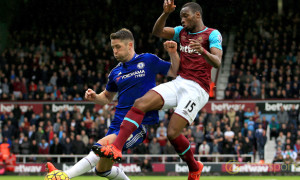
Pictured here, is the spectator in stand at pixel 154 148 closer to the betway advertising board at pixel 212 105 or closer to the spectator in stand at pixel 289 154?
the betway advertising board at pixel 212 105

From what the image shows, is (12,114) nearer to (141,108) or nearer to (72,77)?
(72,77)

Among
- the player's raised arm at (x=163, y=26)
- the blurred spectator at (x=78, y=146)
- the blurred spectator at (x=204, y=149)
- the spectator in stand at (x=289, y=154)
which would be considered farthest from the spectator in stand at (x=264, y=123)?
the player's raised arm at (x=163, y=26)

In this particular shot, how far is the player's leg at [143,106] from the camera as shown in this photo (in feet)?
21.7

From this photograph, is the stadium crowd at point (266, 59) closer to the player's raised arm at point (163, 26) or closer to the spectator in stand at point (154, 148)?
the spectator in stand at point (154, 148)

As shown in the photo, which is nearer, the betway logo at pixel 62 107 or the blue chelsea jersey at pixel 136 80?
the blue chelsea jersey at pixel 136 80

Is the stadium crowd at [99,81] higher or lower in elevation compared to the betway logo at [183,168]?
higher

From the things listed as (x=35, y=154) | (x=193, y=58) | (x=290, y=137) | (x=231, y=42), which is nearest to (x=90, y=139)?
(x=35, y=154)

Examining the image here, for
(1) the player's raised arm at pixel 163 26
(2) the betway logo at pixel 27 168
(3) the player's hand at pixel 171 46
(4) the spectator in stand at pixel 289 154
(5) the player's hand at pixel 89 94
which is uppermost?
(1) the player's raised arm at pixel 163 26

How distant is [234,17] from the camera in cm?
2564

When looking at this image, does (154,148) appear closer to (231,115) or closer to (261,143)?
(231,115)

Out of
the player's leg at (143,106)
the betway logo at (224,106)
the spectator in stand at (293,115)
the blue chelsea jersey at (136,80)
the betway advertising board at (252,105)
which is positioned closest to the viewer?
the player's leg at (143,106)

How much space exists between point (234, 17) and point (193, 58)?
19028 mm

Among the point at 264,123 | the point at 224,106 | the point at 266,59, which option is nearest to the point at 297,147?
the point at 264,123

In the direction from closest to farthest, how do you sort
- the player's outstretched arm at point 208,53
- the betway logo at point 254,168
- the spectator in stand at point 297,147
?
the player's outstretched arm at point 208,53 < the betway logo at point 254,168 < the spectator in stand at point 297,147
